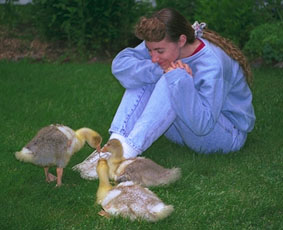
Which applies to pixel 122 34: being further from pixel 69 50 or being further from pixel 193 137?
pixel 193 137

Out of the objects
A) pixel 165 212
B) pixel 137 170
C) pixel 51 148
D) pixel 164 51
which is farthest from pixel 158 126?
pixel 165 212

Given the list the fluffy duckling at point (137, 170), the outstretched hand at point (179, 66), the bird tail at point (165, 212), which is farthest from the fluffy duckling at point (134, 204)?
the outstretched hand at point (179, 66)

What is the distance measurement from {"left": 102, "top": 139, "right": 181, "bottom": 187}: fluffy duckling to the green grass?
0.34ft

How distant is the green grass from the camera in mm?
4375

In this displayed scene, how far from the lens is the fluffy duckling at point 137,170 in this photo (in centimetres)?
470

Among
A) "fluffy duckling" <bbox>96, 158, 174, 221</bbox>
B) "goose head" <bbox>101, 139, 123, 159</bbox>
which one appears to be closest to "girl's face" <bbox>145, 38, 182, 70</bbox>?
"goose head" <bbox>101, 139, 123, 159</bbox>

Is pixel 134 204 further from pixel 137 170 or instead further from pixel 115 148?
pixel 115 148

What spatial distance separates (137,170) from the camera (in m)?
4.69

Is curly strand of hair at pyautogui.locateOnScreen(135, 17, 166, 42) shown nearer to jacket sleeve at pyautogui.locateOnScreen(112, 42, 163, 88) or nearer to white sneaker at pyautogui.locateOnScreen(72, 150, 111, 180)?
jacket sleeve at pyautogui.locateOnScreen(112, 42, 163, 88)

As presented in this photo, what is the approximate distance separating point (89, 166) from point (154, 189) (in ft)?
2.27

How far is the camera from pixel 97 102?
7668 millimetres

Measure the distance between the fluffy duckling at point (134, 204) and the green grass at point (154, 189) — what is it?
73 millimetres

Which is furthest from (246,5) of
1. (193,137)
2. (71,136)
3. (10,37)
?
(71,136)

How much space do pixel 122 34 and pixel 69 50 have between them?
96cm
